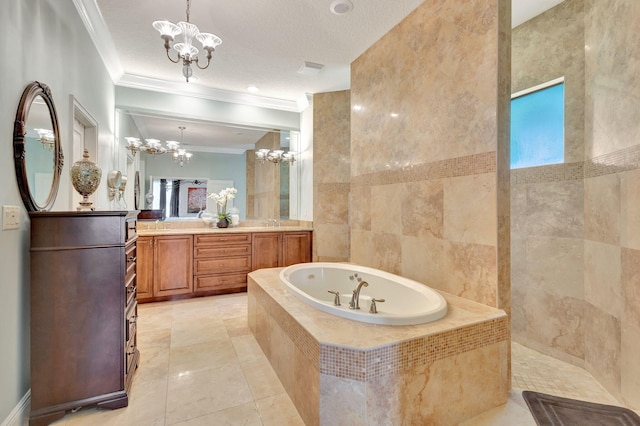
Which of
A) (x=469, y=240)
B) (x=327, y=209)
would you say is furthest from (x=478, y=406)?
(x=327, y=209)

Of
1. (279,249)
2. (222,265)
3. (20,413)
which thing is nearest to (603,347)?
(279,249)

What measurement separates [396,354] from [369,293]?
1270 millimetres

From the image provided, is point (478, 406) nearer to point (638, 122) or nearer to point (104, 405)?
point (638, 122)

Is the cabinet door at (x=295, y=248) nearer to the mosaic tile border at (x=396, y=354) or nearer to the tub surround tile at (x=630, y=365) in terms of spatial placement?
the mosaic tile border at (x=396, y=354)

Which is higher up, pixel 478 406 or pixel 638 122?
pixel 638 122

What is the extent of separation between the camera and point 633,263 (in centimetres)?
171

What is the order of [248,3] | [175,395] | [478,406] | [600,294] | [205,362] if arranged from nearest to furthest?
1. [478,406]
2. [175,395]
3. [600,294]
4. [205,362]
5. [248,3]

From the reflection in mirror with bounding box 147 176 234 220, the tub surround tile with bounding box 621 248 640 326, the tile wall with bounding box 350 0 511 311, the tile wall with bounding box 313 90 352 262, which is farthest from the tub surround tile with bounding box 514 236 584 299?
the reflection in mirror with bounding box 147 176 234 220

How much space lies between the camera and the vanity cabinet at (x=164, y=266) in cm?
345

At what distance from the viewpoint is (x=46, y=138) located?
181cm

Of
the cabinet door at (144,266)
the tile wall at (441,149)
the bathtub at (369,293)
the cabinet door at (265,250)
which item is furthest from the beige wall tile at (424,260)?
the cabinet door at (144,266)

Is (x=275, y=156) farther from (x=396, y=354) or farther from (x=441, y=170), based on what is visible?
(x=396, y=354)

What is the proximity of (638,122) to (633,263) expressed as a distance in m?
0.81

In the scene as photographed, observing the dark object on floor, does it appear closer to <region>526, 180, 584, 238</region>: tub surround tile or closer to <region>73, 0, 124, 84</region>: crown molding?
<region>526, 180, 584, 238</region>: tub surround tile
